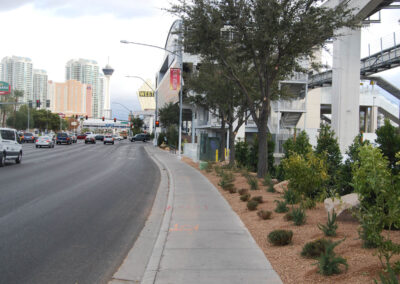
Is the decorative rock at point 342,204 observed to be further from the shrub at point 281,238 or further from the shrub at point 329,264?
the shrub at point 329,264

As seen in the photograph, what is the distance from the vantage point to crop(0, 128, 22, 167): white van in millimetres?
21391

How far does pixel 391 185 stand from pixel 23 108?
107m

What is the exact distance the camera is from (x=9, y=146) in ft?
72.7

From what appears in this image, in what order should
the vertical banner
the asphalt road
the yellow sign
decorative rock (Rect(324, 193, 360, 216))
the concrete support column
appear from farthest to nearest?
the yellow sign → the vertical banner → the concrete support column → decorative rock (Rect(324, 193, 360, 216)) → the asphalt road

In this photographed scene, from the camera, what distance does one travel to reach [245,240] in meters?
7.30

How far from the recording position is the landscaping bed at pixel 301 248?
4949mm

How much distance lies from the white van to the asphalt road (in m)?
5.92

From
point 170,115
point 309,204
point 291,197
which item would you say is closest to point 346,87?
point 291,197

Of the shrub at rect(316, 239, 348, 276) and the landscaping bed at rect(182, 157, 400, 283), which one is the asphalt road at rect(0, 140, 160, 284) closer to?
the landscaping bed at rect(182, 157, 400, 283)

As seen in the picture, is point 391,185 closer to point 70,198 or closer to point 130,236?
point 130,236

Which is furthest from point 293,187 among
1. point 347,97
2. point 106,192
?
point 347,97

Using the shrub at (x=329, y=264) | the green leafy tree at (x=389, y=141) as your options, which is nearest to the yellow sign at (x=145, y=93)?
the green leafy tree at (x=389, y=141)

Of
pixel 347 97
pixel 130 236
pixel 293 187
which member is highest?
pixel 347 97

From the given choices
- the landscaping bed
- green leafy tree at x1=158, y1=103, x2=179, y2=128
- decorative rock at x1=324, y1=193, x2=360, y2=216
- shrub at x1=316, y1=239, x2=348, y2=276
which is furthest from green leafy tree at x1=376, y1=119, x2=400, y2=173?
green leafy tree at x1=158, y1=103, x2=179, y2=128
